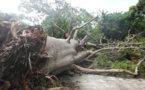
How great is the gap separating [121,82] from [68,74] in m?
1.48

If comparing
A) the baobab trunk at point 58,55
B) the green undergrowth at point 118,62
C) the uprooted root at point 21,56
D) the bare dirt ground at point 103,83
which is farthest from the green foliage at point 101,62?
the uprooted root at point 21,56

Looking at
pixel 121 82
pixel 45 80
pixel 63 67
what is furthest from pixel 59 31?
pixel 45 80

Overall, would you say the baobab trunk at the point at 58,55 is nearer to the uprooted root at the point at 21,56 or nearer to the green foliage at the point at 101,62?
the uprooted root at the point at 21,56

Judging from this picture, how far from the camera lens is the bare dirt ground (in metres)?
5.19

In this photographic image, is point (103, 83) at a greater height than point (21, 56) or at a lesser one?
lesser

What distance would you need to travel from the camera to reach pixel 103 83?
5566mm

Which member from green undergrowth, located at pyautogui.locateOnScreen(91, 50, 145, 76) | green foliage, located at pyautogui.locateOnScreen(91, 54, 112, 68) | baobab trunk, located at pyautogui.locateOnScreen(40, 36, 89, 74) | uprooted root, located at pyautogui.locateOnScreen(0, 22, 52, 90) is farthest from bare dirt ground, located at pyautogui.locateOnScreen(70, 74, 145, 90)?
uprooted root, located at pyautogui.locateOnScreen(0, 22, 52, 90)

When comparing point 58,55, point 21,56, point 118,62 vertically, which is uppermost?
point 21,56

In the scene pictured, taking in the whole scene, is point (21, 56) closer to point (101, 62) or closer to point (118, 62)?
point (101, 62)

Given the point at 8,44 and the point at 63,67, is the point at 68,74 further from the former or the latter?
the point at 8,44

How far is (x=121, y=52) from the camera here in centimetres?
845

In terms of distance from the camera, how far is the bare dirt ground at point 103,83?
17.0 ft

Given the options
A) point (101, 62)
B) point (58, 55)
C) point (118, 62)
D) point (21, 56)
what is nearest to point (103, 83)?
point (58, 55)

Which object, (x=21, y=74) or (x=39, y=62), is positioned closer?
(x=21, y=74)
